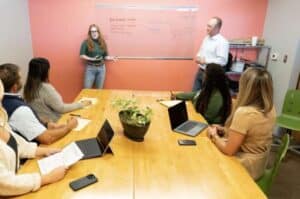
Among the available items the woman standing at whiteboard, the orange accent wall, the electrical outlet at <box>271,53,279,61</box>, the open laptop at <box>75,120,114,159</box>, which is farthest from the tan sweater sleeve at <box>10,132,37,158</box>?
the electrical outlet at <box>271,53,279,61</box>

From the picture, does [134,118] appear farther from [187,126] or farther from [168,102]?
[168,102]

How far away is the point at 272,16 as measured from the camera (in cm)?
434

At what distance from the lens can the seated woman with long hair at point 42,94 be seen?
2.47 m

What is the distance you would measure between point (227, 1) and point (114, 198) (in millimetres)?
4015

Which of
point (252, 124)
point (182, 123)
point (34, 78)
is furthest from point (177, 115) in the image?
point (34, 78)

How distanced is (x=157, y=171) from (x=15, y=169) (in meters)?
0.81

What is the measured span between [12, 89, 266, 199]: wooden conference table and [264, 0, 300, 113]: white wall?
2324 mm

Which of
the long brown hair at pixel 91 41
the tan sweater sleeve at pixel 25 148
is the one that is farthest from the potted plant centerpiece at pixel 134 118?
the long brown hair at pixel 91 41

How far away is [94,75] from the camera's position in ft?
14.9

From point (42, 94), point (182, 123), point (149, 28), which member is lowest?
point (182, 123)

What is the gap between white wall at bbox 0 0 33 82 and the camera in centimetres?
354

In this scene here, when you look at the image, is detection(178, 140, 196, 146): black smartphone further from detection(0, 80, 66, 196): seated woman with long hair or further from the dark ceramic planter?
detection(0, 80, 66, 196): seated woman with long hair

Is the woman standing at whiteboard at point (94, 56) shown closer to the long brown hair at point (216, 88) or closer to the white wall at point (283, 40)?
the long brown hair at point (216, 88)

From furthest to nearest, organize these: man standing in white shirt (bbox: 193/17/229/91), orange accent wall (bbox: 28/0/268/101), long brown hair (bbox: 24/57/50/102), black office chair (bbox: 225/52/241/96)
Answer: orange accent wall (bbox: 28/0/268/101) → black office chair (bbox: 225/52/241/96) → man standing in white shirt (bbox: 193/17/229/91) → long brown hair (bbox: 24/57/50/102)
